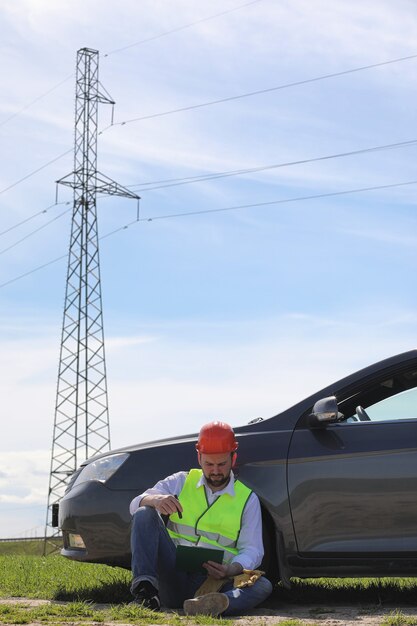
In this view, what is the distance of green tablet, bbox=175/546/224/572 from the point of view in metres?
6.02

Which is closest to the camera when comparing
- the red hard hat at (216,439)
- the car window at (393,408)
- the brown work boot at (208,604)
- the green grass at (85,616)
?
the green grass at (85,616)

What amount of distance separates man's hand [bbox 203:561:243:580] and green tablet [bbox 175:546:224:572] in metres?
0.04

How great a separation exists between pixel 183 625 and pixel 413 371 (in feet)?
8.90

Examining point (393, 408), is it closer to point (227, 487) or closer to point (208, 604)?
point (227, 487)

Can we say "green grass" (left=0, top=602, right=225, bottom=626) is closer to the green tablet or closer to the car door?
the green tablet

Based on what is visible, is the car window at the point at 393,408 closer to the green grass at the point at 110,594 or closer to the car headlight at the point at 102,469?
the green grass at the point at 110,594

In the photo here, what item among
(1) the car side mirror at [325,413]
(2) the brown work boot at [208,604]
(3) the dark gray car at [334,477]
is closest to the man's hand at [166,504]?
(2) the brown work boot at [208,604]

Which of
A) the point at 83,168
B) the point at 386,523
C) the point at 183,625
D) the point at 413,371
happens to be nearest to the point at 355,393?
the point at 413,371

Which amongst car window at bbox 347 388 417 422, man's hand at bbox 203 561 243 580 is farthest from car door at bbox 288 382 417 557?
man's hand at bbox 203 561 243 580

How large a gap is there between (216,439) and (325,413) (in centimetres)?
102

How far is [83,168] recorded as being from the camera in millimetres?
37125

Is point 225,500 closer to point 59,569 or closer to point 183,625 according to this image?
point 183,625

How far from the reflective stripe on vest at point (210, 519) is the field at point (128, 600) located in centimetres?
51

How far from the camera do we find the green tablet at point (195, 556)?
6.02 meters
